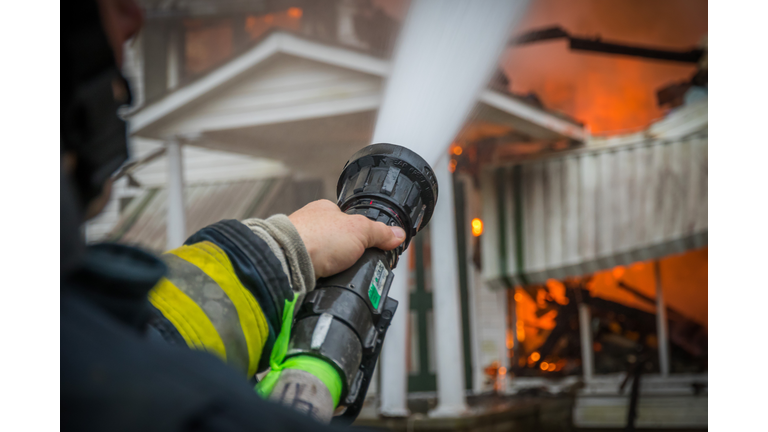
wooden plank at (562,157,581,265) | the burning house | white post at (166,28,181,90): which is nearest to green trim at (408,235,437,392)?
the burning house

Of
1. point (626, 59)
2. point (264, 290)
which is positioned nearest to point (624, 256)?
point (626, 59)

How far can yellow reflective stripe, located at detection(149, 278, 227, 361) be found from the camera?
791 millimetres

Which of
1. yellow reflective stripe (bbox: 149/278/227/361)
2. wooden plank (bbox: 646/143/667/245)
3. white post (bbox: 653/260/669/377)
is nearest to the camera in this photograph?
yellow reflective stripe (bbox: 149/278/227/361)

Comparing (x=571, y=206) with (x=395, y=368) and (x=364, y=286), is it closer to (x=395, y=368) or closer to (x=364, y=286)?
(x=395, y=368)

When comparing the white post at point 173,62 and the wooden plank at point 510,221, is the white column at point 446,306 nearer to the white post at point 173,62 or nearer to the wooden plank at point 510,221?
A: the wooden plank at point 510,221

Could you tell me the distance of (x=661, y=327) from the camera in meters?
4.86

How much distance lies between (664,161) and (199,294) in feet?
13.8

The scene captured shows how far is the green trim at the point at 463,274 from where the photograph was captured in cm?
494

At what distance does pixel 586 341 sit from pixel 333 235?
454 centimetres

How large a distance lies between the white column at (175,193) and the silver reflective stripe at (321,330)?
3247mm

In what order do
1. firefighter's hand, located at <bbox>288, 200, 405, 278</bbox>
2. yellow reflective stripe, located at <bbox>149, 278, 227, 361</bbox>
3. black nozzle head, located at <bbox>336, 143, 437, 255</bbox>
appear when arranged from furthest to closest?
1. black nozzle head, located at <bbox>336, 143, 437, 255</bbox>
2. firefighter's hand, located at <bbox>288, 200, 405, 278</bbox>
3. yellow reflective stripe, located at <bbox>149, 278, 227, 361</bbox>

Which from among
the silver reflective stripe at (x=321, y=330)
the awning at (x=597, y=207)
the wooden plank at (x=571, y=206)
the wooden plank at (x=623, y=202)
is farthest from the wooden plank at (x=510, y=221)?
the silver reflective stripe at (x=321, y=330)

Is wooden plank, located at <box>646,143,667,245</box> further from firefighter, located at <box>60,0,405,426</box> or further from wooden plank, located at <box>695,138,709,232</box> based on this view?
firefighter, located at <box>60,0,405,426</box>

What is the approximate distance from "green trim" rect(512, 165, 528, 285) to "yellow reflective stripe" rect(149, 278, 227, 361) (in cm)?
399
